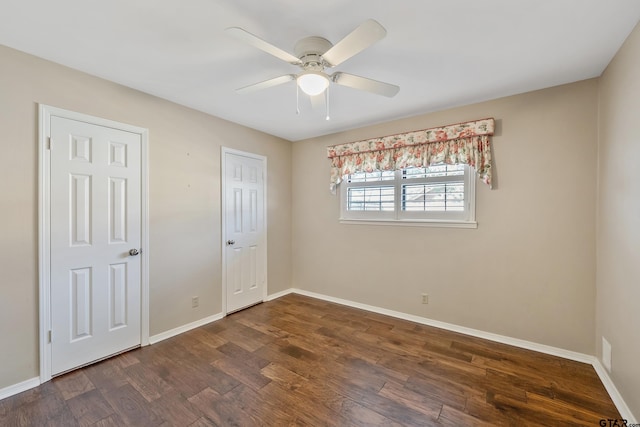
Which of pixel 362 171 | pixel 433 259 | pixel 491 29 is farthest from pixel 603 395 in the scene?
pixel 362 171

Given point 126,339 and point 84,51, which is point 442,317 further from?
point 84,51

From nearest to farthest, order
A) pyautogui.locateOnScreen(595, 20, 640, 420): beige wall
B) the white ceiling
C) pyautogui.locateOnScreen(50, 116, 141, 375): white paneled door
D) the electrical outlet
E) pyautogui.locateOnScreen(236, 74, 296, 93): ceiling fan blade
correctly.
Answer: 1. the white ceiling
2. pyautogui.locateOnScreen(595, 20, 640, 420): beige wall
3. pyautogui.locateOnScreen(236, 74, 296, 93): ceiling fan blade
4. the electrical outlet
5. pyautogui.locateOnScreen(50, 116, 141, 375): white paneled door

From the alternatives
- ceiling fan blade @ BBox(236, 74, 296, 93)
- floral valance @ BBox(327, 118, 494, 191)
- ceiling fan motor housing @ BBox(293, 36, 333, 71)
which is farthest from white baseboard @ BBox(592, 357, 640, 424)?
ceiling fan blade @ BBox(236, 74, 296, 93)

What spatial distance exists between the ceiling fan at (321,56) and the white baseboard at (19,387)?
2627 mm

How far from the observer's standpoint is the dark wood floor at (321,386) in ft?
5.75

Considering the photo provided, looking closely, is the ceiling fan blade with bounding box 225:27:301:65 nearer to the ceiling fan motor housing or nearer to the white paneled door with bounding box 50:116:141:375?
the ceiling fan motor housing

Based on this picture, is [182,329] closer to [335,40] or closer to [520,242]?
[335,40]

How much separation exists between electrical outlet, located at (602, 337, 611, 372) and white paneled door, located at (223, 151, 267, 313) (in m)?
3.48

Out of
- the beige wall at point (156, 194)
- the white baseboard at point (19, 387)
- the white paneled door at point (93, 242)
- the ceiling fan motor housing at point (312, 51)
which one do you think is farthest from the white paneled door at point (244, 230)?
the ceiling fan motor housing at point (312, 51)

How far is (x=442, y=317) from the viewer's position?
3.06 m

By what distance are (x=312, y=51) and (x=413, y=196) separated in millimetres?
2088

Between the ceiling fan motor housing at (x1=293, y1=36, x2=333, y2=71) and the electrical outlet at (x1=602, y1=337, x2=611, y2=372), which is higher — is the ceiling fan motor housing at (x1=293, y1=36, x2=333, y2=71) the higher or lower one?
the higher one

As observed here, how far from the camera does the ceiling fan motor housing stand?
175cm

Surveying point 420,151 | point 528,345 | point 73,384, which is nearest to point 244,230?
point 73,384
